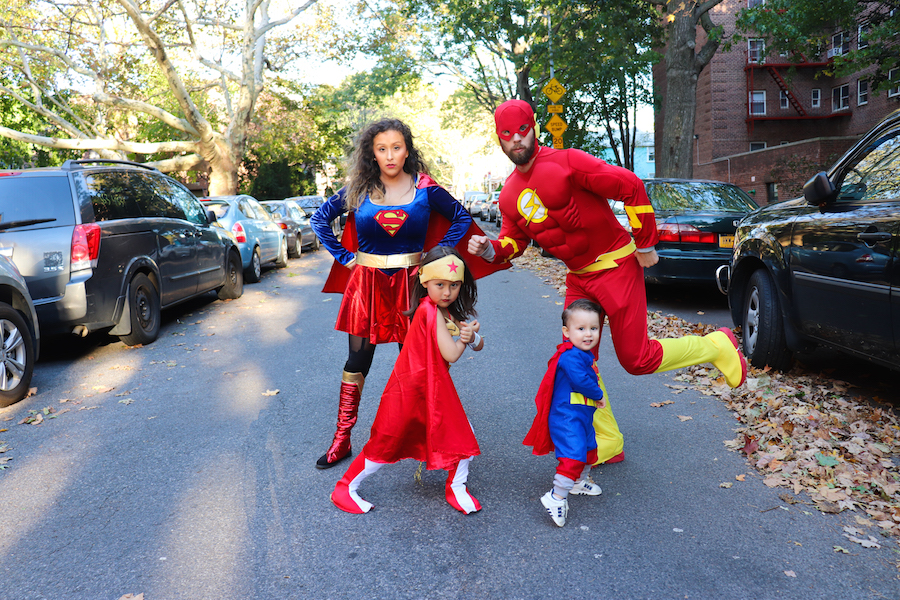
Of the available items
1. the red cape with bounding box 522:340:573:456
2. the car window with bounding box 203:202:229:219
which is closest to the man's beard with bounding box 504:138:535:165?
the red cape with bounding box 522:340:573:456

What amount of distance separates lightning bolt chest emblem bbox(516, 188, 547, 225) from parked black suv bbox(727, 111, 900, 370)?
2.02 metres

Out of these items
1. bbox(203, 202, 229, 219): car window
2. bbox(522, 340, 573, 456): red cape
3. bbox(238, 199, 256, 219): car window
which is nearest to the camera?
bbox(522, 340, 573, 456): red cape

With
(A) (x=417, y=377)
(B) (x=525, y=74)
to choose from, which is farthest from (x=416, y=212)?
Result: (B) (x=525, y=74)

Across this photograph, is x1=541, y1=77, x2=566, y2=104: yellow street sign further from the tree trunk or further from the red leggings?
the red leggings

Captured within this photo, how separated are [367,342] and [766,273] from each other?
3.44 metres

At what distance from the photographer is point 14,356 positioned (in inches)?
223

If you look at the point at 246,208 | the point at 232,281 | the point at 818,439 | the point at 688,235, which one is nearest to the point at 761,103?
the point at 246,208

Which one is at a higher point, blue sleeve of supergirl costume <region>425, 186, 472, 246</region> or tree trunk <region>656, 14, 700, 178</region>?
tree trunk <region>656, 14, 700, 178</region>

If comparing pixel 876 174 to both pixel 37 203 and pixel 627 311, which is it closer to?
pixel 627 311

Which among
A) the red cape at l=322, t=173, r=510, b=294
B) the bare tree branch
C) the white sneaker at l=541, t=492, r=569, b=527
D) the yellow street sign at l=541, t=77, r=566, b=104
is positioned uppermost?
the bare tree branch

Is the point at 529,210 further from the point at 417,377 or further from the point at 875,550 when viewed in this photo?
the point at 875,550

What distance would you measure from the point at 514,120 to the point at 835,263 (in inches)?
96.3

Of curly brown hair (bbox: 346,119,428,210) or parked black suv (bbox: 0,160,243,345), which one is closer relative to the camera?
curly brown hair (bbox: 346,119,428,210)

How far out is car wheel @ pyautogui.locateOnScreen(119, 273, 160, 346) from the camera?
7.37 m
